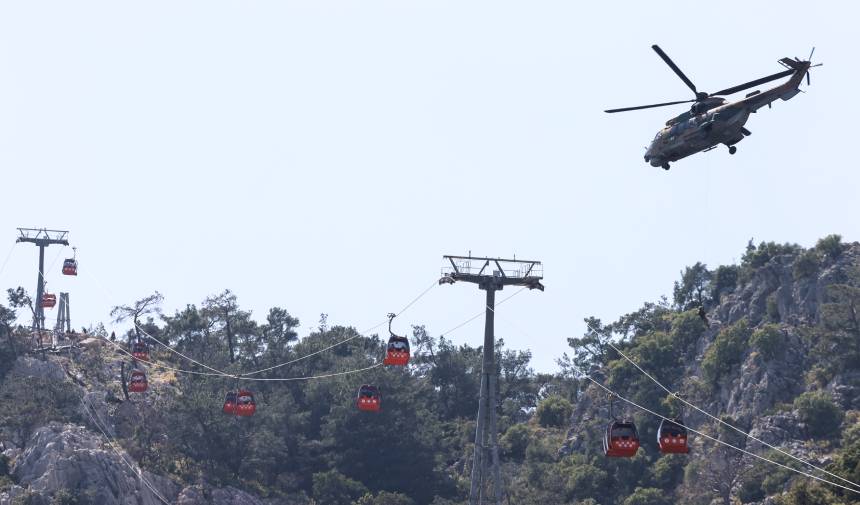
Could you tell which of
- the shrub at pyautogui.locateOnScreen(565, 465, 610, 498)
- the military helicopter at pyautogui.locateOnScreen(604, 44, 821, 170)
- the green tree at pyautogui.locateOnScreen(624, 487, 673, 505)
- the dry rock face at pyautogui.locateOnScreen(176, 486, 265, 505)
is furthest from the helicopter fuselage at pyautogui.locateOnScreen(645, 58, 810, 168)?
the dry rock face at pyautogui.locateOnScreen(176, 486, 265, 505)

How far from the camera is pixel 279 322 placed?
147625mm

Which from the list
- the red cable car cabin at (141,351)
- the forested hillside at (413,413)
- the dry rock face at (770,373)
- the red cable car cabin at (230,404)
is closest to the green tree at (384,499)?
the forested hillside at (413,413)

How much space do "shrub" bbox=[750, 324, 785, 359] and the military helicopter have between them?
61.8 m

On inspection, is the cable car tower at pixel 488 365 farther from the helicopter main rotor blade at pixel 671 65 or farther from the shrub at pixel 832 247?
the shrub at pixel 832 247

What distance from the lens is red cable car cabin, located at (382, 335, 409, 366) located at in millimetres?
74438

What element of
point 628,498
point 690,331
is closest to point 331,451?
point 628,498

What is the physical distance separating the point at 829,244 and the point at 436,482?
143 feet

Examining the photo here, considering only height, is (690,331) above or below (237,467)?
above

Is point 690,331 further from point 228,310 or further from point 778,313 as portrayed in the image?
point 228,310

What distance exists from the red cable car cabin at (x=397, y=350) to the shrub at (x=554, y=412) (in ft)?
215

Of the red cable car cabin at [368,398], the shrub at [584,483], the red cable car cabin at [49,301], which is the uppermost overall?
the red cable car cabin at [49,301]

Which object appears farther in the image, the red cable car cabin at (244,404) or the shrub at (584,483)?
the shrub at (584,483)

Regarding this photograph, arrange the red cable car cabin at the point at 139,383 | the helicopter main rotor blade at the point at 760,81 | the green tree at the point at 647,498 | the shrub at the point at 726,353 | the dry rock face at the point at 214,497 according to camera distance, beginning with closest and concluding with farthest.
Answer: the helicopter main rotor blade at the point at 760,81, the dry rock face at the point at 214,497, the red cable car cabin at the point at 139,383, the green tree at the point at 647,498, the shrub at the point at 726,353

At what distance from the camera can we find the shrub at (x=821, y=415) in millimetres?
111625
